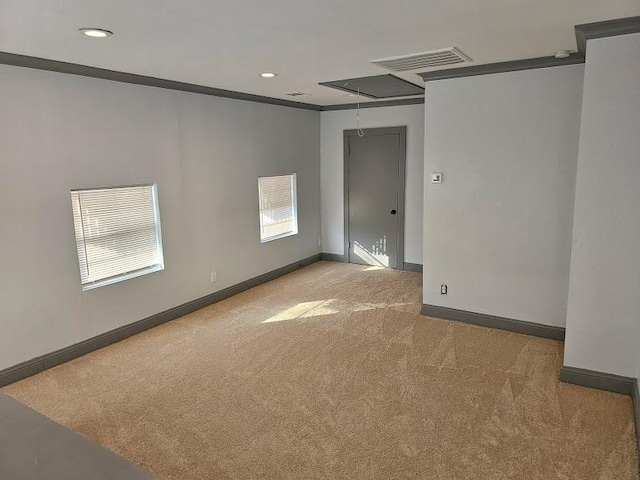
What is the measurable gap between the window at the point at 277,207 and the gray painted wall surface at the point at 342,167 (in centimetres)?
73

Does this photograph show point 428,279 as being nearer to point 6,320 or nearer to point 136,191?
point 136,191

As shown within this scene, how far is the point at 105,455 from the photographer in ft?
4.07

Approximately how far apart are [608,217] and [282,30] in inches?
98.0

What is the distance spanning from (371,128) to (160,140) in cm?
321

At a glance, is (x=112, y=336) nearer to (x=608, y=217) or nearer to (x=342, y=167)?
(x=342, y=167)

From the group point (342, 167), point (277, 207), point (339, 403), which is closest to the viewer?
point (339, 403)

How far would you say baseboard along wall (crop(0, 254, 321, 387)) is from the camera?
3438mm

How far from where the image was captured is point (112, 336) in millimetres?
4102

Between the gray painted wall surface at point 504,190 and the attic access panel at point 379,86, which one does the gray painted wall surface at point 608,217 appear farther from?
the attic access panel at point 379,86

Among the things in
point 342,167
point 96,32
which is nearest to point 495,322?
point 342,167

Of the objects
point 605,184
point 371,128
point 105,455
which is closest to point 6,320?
point 105,455

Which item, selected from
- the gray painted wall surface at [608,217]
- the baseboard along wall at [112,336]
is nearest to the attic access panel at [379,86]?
the gray painted wall surface at [608,217]

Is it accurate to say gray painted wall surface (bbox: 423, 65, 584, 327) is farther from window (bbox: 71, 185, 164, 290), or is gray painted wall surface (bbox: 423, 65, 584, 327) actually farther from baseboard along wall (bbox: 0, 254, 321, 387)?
window (bbox: 71, 185, 164, 290)

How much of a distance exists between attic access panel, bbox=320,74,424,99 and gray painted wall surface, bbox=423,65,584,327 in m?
0.53
